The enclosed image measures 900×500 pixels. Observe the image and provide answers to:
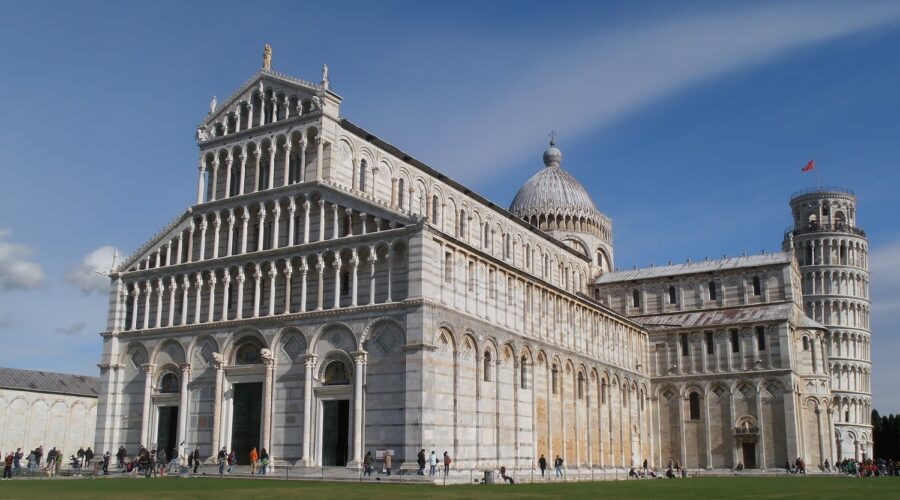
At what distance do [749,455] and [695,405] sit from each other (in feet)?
17.1

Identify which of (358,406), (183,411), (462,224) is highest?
(462,224)

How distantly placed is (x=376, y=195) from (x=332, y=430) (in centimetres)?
1318

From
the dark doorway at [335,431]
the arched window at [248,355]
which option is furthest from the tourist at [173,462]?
the dark doorway at [335,431]

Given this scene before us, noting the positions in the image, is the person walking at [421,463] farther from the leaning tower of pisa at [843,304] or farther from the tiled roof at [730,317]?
the leaning tower of pisa at [843,304]

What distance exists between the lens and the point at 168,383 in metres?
45.1

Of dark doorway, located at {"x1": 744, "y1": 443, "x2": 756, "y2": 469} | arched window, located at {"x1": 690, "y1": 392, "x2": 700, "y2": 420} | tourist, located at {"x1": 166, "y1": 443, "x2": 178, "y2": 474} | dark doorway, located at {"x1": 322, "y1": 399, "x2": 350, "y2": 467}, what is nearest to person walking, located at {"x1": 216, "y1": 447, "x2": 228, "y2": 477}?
tourist, located at {"x1": 166, "y1": 443, "x2": 178, "y2": 474}

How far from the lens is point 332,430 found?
39.1m

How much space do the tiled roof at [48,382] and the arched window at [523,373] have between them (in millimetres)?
44778

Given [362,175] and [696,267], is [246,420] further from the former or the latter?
[696,267]

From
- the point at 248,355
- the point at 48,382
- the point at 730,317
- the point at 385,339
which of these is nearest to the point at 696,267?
the point at 730,317

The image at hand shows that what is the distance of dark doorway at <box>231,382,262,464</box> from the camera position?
41312 millimetres

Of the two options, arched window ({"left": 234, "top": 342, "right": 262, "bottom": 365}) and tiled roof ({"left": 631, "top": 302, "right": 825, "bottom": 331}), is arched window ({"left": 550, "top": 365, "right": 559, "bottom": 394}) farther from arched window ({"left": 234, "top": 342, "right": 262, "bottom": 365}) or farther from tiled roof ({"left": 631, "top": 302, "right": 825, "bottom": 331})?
tiled roof ({"left": 631, "top": 302, "right": 825, "bottom": 331})

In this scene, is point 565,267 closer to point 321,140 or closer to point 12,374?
point 321,140

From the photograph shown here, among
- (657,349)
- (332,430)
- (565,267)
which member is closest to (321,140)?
(332,430)
